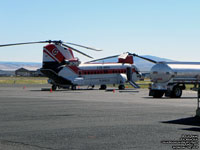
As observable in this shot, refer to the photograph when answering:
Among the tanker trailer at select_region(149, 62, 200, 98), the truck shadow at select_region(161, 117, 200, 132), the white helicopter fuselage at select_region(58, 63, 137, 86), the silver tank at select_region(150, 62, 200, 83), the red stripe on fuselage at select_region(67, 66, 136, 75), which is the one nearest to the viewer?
the truck shadow at select_region(161, 117, 200, 132)

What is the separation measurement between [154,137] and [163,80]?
101 ft

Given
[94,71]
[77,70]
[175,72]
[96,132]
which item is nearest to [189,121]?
[96,132]

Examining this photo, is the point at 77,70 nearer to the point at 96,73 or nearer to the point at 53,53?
the point at 96,73

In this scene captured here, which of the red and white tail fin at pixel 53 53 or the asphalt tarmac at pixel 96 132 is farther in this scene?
the red and white tail fin at pixel 53 53

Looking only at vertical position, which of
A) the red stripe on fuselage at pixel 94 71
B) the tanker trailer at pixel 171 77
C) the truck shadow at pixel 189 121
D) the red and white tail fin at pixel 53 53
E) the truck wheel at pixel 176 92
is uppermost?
the red and white tail fin at pixel 53 53

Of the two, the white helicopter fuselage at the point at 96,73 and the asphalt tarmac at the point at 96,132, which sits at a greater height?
the white helicopter fuselage at the point at 96,73

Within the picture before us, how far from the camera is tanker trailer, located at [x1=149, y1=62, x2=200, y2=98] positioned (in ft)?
145

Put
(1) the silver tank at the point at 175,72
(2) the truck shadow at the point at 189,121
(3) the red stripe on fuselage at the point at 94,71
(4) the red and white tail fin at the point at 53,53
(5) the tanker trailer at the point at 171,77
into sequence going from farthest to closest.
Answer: (3) the red stripe on fuselage at the point at 94,71 → (4) the red and white tail fin at the point at 53,53 → (1) the silver tank at the point at 175,72 → (5) the tanker trailer at the point at 171,77 → (2) the truck shadow at the point at 189,121

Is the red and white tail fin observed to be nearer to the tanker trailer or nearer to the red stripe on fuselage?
the red stripe on fuselage

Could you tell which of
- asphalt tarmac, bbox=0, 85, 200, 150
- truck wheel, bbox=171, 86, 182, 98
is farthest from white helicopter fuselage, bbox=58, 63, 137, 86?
asphalt tarmac, bbox=0, 85, 200, 150

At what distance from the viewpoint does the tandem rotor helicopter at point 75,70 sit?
62.3 meters

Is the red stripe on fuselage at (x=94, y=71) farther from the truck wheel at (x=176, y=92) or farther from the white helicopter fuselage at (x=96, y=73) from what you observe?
the truck wheel at (x=176, y=92)

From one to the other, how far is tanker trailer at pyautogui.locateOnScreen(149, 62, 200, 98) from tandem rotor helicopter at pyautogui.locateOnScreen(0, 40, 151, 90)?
16.6 m

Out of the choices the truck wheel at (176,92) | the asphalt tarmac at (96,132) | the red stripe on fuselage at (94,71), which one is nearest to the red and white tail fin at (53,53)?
the red stripe on fuselage at (94,71)
